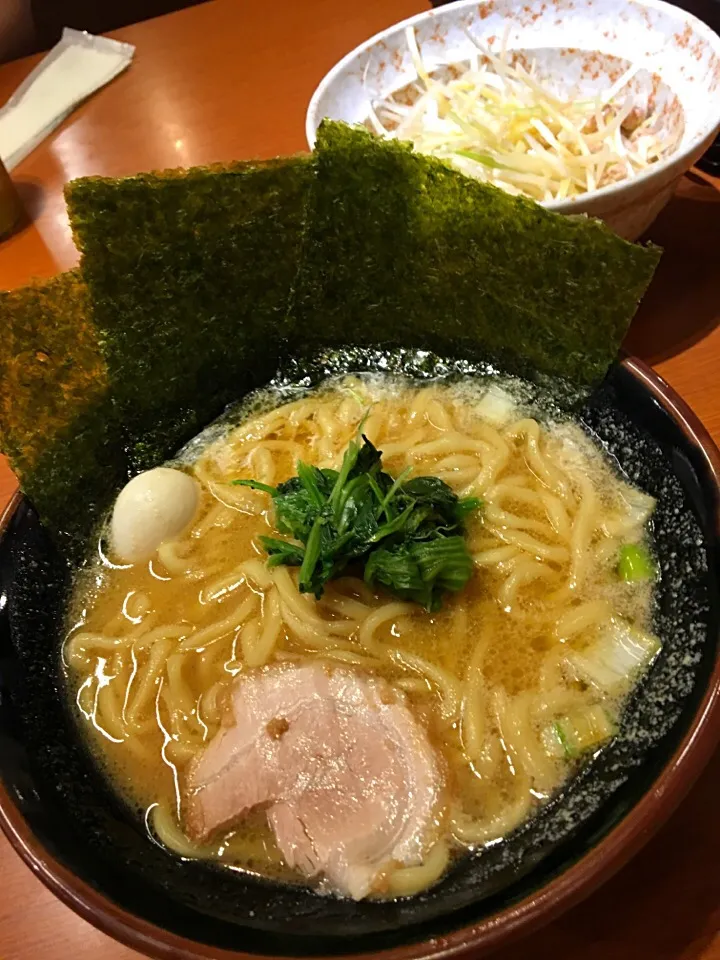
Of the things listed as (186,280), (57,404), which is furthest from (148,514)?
(186,280)

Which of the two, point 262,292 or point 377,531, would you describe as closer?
point 377,531

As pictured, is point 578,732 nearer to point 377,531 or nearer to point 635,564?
point 635,564

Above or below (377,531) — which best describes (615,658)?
below

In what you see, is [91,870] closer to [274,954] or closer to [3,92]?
[274,954]

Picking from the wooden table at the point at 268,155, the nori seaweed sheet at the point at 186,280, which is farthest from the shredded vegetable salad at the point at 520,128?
the nori seaweed sheet at the point at 186,280

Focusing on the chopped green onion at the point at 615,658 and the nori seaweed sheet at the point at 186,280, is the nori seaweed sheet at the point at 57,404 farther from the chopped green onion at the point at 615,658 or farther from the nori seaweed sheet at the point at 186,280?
the chopped green onion at the point at 615,658

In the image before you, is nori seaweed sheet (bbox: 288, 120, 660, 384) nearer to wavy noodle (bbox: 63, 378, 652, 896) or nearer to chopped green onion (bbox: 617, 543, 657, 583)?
wavy noodle (bbox: 63, 378, 652, 896)

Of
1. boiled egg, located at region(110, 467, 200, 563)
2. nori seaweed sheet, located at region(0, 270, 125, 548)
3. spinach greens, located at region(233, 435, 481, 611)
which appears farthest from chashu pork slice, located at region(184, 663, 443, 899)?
nori seaweed sheet, located at region(0, 270, 125, 548)
